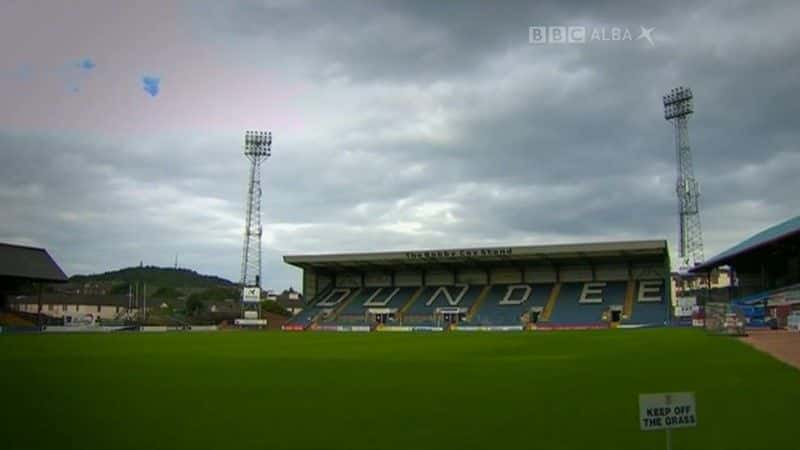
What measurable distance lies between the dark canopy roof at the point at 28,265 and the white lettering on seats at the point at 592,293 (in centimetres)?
4963

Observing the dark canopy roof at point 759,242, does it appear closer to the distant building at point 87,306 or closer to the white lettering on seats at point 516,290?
the white lettering on seats at point 516,290

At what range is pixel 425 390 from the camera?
46.5 ft

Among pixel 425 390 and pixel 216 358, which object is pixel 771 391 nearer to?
pixel 425 390

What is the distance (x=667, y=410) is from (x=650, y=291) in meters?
70.0

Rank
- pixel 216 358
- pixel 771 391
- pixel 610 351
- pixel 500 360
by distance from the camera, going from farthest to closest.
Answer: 1. pixel 610 351
2. pixel 216 358
3. pixel 500 360
4. pixel 771 391

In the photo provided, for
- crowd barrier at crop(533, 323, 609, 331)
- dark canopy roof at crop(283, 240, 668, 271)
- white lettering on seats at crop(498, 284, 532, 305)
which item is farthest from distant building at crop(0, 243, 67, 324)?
white lettering on seats at crop(498, 284, 532, 305)

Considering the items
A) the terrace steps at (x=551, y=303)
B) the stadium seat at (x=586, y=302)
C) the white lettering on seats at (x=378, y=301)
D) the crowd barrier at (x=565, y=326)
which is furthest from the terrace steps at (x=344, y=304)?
the stadium seat at (x=586, y=302)

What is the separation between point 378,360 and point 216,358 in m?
5.75

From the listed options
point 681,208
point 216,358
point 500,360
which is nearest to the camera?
point 500,360

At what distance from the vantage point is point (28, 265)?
5988 cm

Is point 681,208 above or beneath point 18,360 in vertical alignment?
above

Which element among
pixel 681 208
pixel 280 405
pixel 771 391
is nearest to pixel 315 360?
pixel 280 405

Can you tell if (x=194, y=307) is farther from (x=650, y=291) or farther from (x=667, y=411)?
(x=667, y=411)

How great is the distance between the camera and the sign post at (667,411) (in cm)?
610
